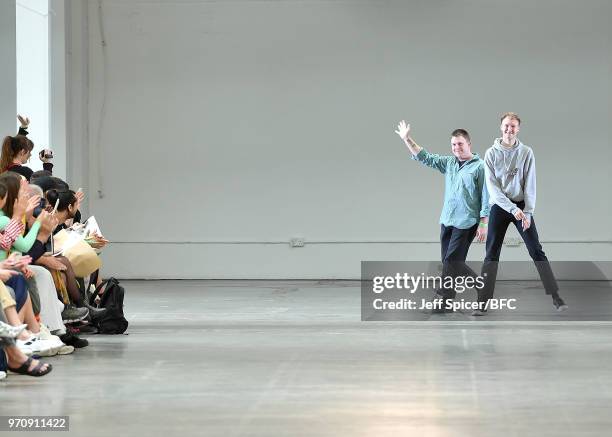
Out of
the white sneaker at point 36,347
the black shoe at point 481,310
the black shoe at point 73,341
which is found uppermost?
the white sneaker at point 36,347

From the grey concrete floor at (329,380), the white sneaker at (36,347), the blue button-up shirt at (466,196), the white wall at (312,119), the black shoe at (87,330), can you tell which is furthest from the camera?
the white wall at (312,119)

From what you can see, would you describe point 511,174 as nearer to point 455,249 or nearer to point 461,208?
point 461,208

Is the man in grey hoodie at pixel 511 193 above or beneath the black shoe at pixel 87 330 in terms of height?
above

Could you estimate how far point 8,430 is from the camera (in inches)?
131

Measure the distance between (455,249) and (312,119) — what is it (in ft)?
13.1

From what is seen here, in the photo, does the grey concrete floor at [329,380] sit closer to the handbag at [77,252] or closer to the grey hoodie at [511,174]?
the handbag at [77,252]

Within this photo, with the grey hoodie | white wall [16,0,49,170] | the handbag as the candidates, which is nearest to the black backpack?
the handbag

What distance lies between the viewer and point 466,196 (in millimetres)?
6934

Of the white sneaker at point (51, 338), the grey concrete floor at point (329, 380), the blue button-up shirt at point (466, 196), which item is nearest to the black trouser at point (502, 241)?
the blue button-up shirt at point (466, 196)

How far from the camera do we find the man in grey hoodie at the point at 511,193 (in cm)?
681

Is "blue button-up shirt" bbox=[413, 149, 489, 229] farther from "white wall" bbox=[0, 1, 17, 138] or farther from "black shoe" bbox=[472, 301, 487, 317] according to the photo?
"white wall" bbox=[0, 1, 17, 138]

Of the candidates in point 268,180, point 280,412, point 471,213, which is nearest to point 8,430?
point 280,412

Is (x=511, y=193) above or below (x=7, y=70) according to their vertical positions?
below

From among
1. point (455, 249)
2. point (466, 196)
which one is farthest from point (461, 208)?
point (455, 249)
